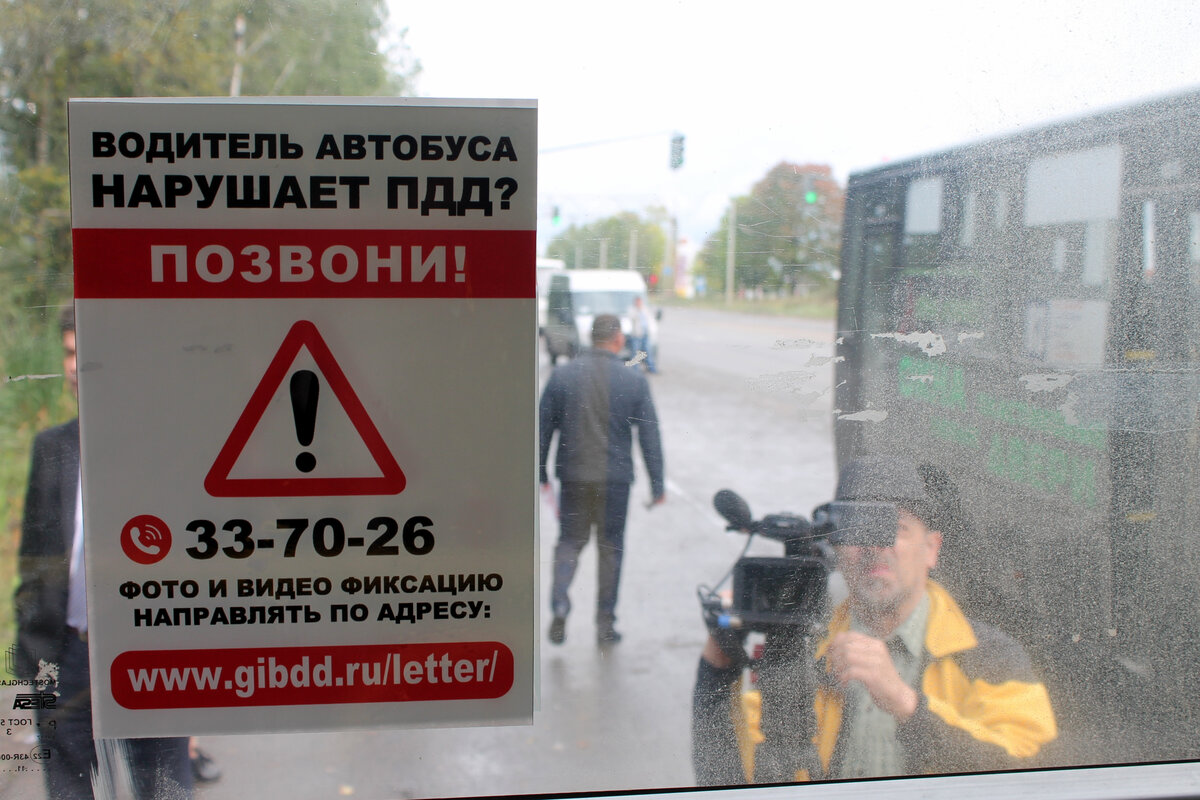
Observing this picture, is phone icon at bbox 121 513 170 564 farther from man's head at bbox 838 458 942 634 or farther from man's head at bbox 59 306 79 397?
man's head at bbox 838 458 942 634

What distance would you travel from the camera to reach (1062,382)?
1658 mm

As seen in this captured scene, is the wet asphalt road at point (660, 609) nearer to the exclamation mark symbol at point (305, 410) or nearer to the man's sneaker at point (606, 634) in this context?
the man's sneaker at point (606, 634)

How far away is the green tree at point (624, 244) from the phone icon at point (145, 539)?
0.79 m

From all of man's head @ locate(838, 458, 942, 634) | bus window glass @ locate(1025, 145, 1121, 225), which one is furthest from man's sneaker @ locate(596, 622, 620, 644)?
bus window glass @ locate(1025, 145, 1121, 225)

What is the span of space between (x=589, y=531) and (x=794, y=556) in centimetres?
41

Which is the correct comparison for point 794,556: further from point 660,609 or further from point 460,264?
point 460,264

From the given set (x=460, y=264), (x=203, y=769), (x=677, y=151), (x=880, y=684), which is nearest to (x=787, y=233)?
(x=677, y=151)

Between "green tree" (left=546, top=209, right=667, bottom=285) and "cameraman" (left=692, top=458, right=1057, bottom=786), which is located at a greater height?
"green tree" (left=546, top=209, right=667, bottom=285)

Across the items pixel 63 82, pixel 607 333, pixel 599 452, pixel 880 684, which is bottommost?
pixel 880 684

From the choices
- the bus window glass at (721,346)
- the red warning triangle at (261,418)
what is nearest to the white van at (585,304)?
the bus window glass at (721,346)

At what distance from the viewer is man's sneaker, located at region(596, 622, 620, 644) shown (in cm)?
164

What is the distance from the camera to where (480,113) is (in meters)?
1.37

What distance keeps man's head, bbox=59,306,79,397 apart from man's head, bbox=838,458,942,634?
1365 millimetres

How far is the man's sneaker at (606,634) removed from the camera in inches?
64.7
